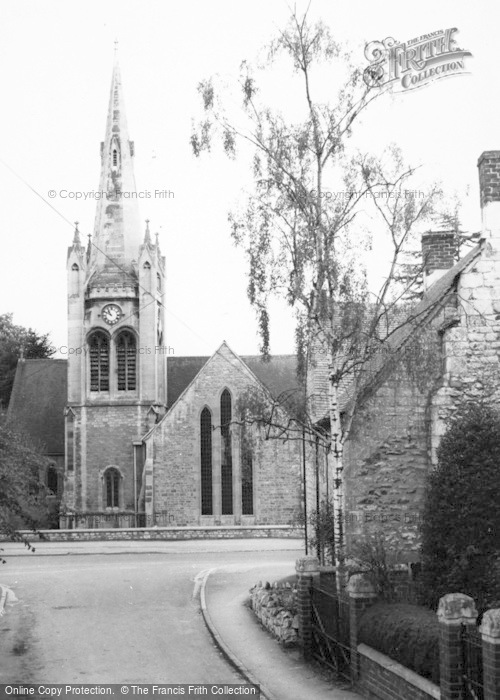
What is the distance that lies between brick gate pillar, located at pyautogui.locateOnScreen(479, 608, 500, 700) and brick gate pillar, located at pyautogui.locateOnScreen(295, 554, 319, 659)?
586 centimetres

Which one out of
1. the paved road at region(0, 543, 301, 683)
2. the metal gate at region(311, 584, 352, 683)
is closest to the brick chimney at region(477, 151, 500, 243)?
the metal gate at region(311, 584, 352, 683)

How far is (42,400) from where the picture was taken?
53719 millimetres

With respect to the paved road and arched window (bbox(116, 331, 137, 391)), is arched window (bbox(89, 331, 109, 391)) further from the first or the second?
the paved road

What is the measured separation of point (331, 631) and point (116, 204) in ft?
125

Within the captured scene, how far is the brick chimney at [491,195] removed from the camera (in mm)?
15664

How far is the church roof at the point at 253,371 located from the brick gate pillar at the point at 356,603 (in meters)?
37.5

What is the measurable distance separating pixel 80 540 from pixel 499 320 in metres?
26.3

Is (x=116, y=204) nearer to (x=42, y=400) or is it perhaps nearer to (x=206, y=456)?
(x=42, y=400)

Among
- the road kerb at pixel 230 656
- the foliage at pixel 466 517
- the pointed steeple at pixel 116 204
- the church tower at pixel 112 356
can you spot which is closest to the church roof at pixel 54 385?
the church tower at pixel 112 356

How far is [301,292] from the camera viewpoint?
1491 centimetres

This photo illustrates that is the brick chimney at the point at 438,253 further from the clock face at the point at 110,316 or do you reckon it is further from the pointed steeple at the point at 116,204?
the pointed steeple at the point at 116,204

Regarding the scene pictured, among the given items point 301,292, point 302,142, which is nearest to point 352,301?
point 301,292

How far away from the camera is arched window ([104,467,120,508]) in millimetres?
47594

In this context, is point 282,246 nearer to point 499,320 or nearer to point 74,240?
point 499,320
